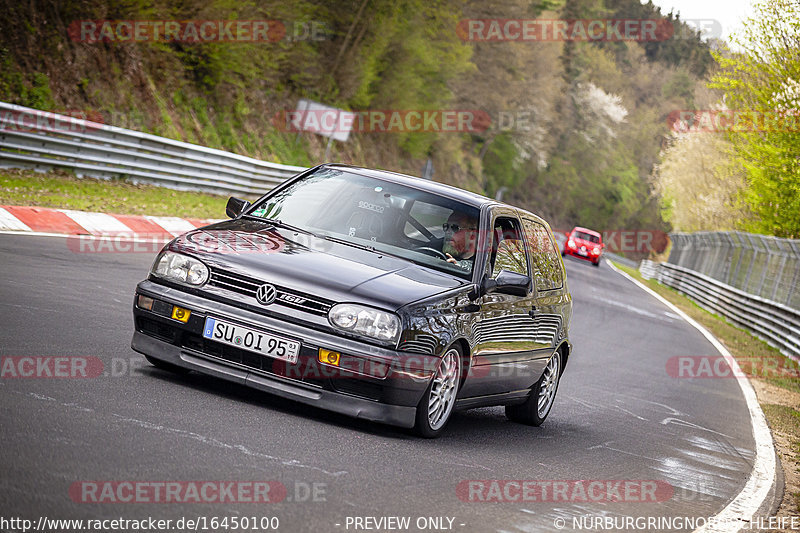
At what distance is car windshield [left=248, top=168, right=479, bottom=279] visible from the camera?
293 inches

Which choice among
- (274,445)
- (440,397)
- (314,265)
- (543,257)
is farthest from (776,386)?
(274,445)

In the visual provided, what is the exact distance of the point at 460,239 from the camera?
7.61m

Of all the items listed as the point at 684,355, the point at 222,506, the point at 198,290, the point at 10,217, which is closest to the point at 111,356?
the point at 198,290

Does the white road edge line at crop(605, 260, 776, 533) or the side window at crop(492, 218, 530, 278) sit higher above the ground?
the side window at crop(492, 218, 530, 278)

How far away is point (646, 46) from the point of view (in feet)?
451

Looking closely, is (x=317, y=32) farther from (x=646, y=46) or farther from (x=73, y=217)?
(x=646, y=46)

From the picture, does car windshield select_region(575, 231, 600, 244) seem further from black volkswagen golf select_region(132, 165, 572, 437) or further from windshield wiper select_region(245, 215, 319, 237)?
windshield wiper select_region(245, 215, 319, 237)

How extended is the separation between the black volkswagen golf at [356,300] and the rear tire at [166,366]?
0.04 metres

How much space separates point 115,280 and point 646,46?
5267 inches

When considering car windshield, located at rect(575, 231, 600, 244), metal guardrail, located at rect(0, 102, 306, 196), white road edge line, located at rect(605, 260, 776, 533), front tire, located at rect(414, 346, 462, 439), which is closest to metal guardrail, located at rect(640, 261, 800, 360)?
car windshield, located at rect(575, 231, 600, 244)

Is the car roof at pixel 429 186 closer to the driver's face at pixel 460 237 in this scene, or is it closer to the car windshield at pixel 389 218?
the car windshield at pixel 389 218

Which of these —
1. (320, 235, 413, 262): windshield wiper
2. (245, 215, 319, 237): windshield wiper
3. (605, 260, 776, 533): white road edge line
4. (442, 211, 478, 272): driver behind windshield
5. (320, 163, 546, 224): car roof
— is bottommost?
(605, 260, 776, 533): white road edge line

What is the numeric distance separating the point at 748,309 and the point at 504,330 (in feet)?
69.9

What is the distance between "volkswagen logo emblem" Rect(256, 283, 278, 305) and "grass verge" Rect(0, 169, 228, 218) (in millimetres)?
9016
